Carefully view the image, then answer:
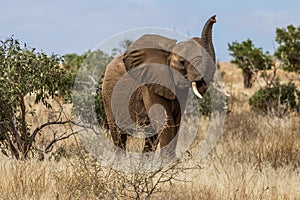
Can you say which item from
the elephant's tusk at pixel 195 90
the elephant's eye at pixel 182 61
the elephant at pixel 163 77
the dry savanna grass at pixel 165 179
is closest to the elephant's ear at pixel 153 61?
the elephant at pixel 163 77

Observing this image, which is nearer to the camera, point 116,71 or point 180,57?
point 180,57

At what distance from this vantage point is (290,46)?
19.5 meters

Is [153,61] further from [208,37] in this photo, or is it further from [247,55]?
[247,55]

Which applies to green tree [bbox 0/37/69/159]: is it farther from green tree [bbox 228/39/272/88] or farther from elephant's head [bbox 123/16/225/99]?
green tree [bbox 228/39/272/88]

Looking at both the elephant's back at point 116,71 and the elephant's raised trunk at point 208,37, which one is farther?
the elephant's back at point 116,71

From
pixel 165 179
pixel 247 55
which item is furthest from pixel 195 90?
pixel 247 55

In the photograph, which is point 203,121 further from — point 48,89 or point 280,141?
point 48,89

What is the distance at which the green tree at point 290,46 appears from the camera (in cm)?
1906

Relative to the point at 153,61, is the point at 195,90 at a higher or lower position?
lower

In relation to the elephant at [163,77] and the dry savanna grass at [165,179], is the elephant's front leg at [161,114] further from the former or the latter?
the dry savanna grass at [165,179]

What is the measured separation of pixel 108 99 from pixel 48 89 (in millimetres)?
1012

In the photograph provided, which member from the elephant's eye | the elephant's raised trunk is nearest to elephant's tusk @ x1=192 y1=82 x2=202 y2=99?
the elephant's eye

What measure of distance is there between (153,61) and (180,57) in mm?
451

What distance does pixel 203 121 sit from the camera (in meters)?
12.0
